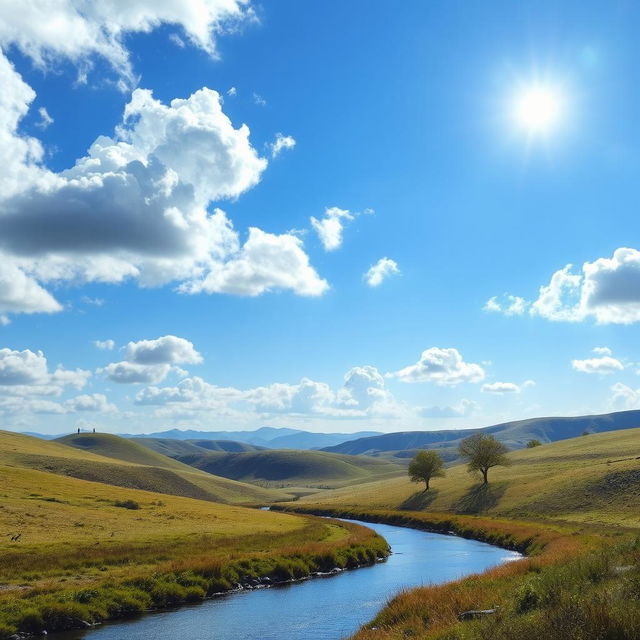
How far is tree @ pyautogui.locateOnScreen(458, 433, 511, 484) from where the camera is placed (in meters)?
111

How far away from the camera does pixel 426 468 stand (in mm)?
125312

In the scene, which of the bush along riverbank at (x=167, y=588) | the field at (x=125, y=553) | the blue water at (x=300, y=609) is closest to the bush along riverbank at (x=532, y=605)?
the blue water at (x=300, y=609)

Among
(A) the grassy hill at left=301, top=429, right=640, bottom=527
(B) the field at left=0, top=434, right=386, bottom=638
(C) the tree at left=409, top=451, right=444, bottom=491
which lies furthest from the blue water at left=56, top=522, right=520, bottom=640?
(C) the tree at left=409, top=451, right=444, bottom=491

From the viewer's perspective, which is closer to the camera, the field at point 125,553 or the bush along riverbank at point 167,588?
the bush along riverbank at point 167,588

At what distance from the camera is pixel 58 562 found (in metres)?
38.3

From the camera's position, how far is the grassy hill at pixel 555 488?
73875 mm

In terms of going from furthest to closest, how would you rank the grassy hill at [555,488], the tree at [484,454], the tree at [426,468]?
the tree at [426,468] < the tree at [484,454] < the grassy hill at [555,488]

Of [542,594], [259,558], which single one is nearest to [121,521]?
[259,558]

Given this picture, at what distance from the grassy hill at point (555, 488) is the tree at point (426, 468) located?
3.07 m

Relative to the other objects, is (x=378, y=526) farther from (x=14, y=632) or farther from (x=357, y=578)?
(x=14, y=632)

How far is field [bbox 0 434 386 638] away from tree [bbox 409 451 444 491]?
49.8 m

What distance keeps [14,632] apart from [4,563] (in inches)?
478

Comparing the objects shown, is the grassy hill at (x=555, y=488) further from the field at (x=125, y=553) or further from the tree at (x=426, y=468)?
the field at (x=125, y=553)

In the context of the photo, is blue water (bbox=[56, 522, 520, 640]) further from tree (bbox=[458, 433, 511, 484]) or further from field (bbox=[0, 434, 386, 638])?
tree (bbox=[458, 433, 511, 484])
